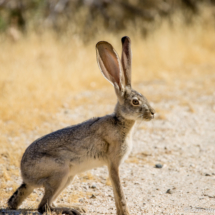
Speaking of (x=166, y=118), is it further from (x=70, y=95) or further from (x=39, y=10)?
(x=39, y=10)

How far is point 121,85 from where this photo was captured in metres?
4.57

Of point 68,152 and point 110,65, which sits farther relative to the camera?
point 110,65

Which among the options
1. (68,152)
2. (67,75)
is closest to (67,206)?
(68,152)

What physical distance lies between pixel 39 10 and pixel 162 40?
178 inches

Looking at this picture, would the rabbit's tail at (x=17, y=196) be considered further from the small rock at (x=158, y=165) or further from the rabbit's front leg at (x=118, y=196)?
the small rock at (x=158, y=165)

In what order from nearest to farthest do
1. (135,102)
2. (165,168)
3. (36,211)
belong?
(36,211)
(135,102)
(165,168)

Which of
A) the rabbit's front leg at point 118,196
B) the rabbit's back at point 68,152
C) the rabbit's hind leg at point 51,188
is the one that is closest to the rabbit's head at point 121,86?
A: the rabbit's back at point 68,152

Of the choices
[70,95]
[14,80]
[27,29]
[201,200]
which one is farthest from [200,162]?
[27,29]

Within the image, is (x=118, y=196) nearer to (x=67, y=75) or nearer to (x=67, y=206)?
(x=67, y=206)

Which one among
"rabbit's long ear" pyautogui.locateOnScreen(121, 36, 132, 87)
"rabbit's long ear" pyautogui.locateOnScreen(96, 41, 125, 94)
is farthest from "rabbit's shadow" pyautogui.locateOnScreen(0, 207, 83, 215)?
"rabbit's long ear" pyautogui.locateOnScreen(121, 36, 132, 87)

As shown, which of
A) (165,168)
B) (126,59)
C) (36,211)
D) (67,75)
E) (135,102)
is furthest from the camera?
(67,75)

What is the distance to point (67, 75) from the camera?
974 centimetres

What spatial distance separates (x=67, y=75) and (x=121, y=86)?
5335mm

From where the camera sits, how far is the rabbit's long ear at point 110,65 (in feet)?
14.7
